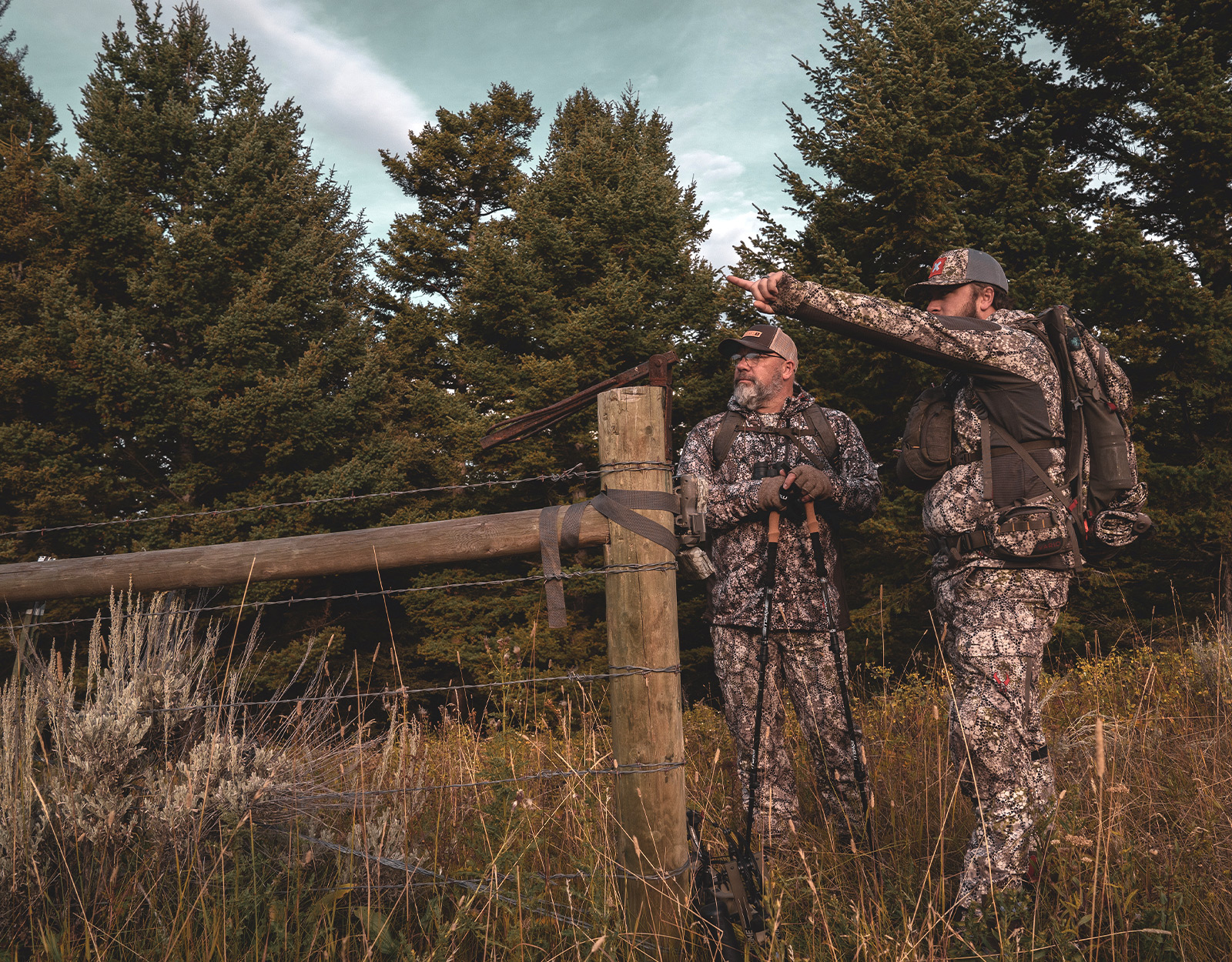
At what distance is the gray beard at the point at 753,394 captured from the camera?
353 cm

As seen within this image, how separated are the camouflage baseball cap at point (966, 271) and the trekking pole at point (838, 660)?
0.98 metres

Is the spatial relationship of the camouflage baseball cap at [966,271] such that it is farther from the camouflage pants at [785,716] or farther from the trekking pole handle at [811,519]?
the camouflage pants at [785,716]

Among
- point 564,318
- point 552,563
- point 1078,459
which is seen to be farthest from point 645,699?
point 564,318

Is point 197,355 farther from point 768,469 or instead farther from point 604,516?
point 604,516

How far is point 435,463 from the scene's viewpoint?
1323 cm

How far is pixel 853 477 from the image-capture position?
3389 mm

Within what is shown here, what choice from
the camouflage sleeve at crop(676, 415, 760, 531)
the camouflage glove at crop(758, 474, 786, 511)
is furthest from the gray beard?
the camouflage glove at crop(758, 474, 786, 511)

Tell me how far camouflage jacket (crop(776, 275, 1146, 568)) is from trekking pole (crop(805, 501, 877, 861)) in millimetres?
566

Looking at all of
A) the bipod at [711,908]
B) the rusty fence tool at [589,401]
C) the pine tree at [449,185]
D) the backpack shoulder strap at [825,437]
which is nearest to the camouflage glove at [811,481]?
the backpack shoulder strap at [825,437]

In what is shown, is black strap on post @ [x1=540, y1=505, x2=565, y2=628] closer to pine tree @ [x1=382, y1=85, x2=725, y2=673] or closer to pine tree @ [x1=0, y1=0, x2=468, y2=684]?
pine tree @ [x1=382, y1=85, x2=725, y2=673]

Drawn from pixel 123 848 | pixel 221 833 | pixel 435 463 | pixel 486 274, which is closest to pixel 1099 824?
pixel 221 833

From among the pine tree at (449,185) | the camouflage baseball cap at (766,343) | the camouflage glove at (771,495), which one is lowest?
the camouflage glove at (771,495)

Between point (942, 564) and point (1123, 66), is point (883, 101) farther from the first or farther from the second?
point (942, 564)

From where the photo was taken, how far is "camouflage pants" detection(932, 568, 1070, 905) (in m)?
2.22
